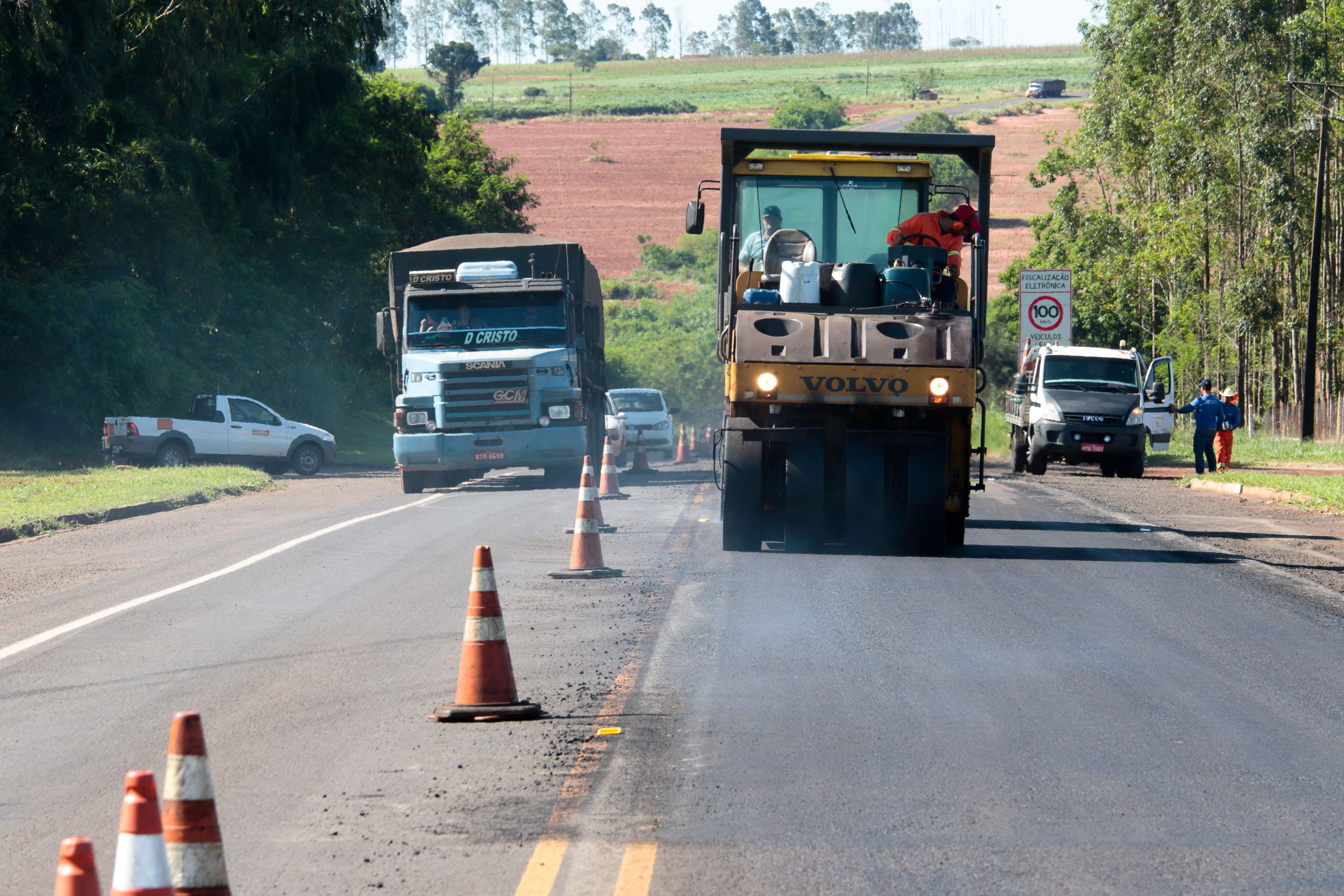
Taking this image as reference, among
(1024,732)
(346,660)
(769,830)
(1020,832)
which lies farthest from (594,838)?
(346,660)

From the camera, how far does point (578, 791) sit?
19.4 ft

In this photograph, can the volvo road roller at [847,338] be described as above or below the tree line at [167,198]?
below

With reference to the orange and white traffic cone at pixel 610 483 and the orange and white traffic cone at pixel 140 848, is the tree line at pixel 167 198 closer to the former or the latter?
the orange and white traffic cone at pixel 610 483

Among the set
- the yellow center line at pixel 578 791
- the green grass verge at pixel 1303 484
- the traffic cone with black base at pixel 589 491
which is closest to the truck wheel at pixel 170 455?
the traffic cone with black base at pixel 589 491

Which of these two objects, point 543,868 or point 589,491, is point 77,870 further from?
point 589,491

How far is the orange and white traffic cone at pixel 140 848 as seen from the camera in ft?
11.6

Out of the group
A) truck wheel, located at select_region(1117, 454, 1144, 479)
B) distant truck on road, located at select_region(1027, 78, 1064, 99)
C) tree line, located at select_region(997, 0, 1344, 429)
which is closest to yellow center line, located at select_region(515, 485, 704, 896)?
truck wheel, located at select_region(1117, 454, 1144, 479)

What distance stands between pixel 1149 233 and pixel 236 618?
47.2 meters

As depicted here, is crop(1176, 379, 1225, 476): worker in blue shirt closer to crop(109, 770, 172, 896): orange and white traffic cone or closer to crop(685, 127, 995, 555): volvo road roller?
crop(685, 127, 995, 555): volvo road roller

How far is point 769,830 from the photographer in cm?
539

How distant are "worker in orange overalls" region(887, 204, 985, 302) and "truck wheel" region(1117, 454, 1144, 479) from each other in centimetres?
1467

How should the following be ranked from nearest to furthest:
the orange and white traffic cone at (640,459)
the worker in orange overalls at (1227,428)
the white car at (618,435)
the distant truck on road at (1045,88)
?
1. the worker in orange overalls at (1227,428)
2. the white car at (618,435)
3. the orange and white traffic cone at (640,459)
4. the distant truck on road at (1045,88)

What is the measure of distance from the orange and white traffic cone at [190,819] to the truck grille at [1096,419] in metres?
24.6

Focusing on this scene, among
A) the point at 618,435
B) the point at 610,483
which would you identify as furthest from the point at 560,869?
the point at 618,435
